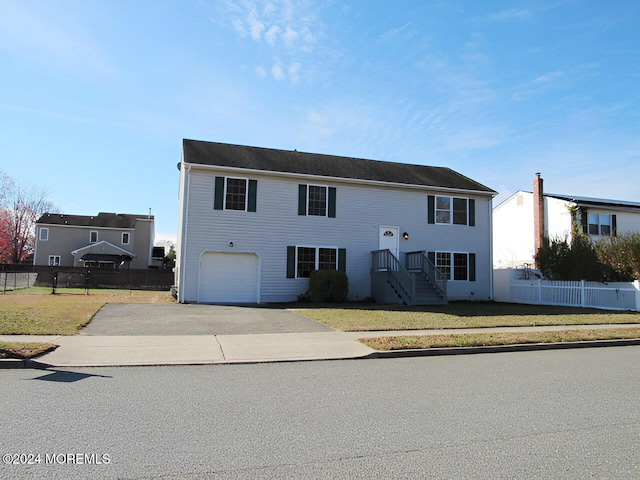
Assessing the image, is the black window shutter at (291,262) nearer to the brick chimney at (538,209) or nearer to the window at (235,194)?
the window at (235,194)

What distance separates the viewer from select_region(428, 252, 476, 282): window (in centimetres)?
2412

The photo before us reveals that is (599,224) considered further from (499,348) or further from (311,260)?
(499,348)

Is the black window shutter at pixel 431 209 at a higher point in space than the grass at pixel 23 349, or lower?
higher

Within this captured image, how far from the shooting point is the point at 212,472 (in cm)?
392

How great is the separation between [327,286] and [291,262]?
203 cm

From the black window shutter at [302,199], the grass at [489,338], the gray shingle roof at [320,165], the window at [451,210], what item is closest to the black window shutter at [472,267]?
the window at [451,210]

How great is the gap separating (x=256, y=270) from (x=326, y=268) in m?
3.15

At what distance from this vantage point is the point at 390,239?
2320 cm

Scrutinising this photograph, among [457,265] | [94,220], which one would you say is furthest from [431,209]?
[94,220]

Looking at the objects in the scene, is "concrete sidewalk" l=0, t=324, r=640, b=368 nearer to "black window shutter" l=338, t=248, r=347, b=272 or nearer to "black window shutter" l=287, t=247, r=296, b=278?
"black window shutter" l=287, t=247, r=296, b=278

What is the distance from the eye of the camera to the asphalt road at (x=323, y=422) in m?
4.06

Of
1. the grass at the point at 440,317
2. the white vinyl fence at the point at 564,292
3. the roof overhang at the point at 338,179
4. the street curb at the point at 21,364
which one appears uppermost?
the roof overhang at the point at 338,179

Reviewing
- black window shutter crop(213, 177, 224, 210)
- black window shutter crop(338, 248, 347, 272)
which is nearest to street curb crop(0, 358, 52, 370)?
black window shutter crop(213, 177, 224, 210)

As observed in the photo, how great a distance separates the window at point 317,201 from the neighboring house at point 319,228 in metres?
0.05
